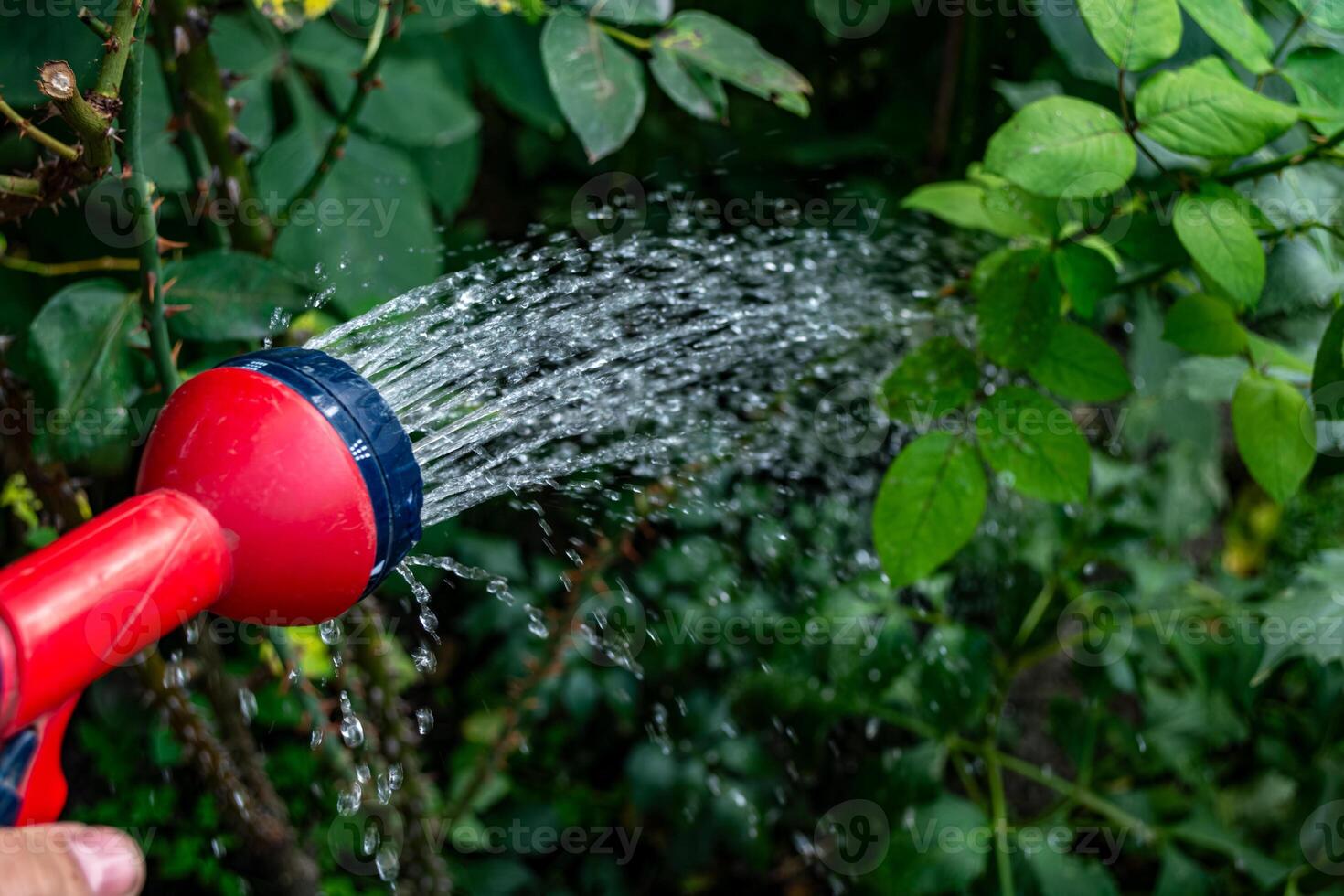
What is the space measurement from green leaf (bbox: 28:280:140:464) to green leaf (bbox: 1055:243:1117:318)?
830 mm

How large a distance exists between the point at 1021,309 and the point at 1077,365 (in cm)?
9

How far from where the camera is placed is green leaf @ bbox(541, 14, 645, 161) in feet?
3.51

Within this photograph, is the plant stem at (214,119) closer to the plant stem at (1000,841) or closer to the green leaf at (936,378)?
the green leaf at (936,378)

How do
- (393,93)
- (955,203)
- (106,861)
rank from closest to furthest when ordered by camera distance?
(106,861), (955,203), (393,93)

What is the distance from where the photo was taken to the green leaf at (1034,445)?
3.35 feet

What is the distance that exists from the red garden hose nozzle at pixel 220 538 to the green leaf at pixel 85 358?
254mm

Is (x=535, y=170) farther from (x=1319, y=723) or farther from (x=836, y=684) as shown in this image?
(x=1319, y=723)

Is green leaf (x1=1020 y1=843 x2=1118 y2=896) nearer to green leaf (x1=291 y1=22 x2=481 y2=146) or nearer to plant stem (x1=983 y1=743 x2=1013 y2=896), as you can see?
plant stem (x1=983 y1=743 x2=1013 y2=896)

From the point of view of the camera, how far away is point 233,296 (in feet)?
3.14

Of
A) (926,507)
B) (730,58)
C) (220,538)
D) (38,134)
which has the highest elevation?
(38,134)

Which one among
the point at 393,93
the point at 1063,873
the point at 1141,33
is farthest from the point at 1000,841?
the point at 393,93

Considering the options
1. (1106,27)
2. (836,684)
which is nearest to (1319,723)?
(836,684)

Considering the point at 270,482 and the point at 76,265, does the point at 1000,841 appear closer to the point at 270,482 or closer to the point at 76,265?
the point at 270,482

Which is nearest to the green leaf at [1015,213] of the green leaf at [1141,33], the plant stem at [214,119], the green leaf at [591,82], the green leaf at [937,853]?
the green leaf at [1141,33]
